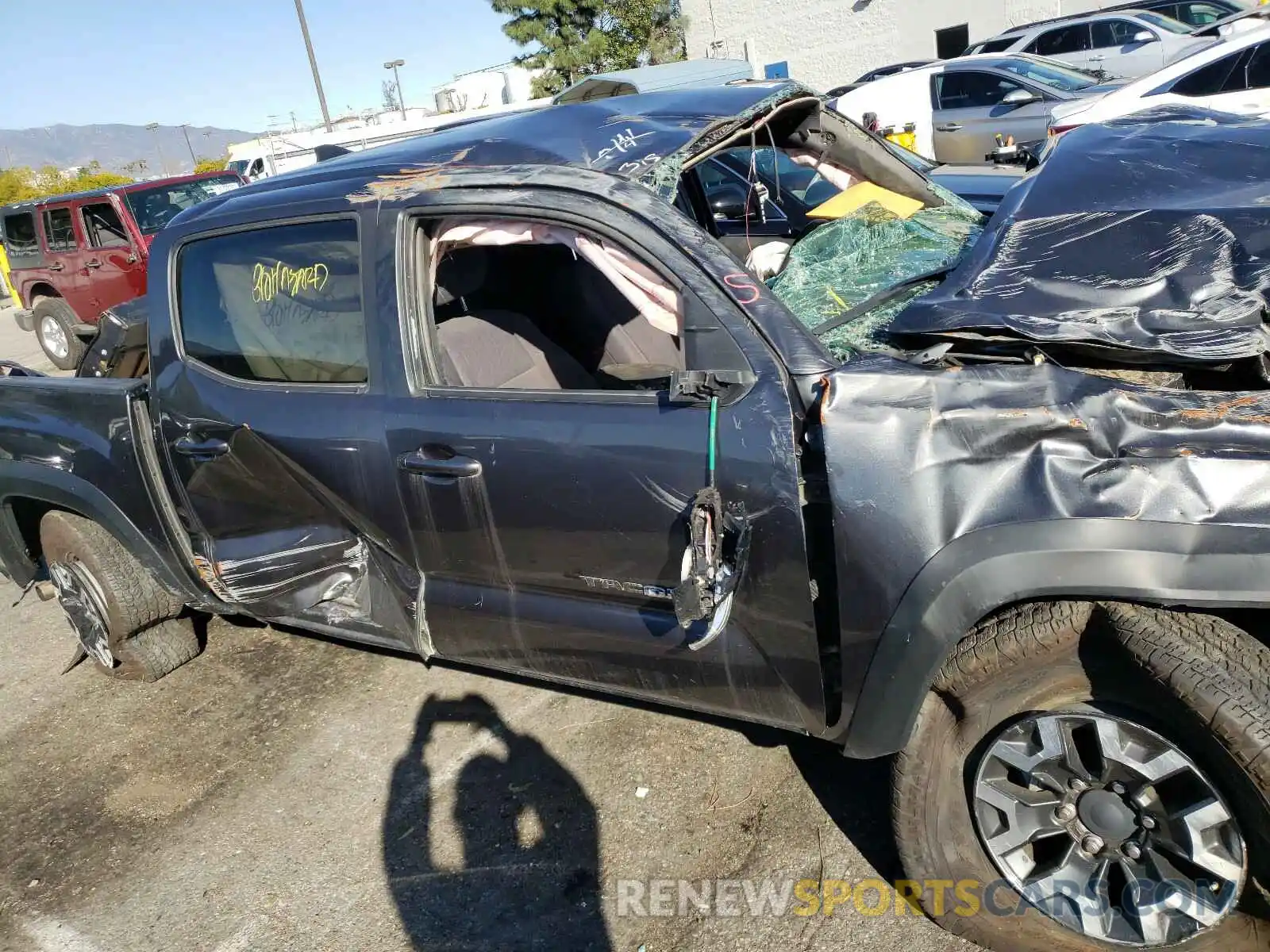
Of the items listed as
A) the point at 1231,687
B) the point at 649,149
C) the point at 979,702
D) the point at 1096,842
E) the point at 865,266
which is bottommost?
the point at 1096,842

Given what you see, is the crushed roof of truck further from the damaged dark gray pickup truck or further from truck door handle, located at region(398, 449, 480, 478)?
truck door handle, located at region(398, 449, 480, 478)

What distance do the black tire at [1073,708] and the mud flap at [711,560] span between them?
51 centimetres

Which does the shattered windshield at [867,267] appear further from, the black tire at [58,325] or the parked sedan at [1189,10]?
the parked sedan at [1189,10]

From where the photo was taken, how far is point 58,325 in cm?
1148

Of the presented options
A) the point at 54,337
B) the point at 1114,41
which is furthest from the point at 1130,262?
the point at 1114,41

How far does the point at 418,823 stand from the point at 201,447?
4.50 ft

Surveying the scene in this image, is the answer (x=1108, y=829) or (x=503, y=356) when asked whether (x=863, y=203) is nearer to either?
(x=503, y=356)

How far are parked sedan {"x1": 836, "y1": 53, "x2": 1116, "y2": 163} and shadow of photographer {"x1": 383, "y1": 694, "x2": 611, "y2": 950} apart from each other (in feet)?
→ 31.7

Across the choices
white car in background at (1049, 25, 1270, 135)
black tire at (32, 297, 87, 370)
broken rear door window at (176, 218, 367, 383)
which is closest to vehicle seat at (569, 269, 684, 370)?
broken rear door window at (176, 218, 367, 383)

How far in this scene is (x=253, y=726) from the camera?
354 centimetres

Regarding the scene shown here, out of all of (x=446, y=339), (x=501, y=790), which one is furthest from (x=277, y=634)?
(x=446, y=339)

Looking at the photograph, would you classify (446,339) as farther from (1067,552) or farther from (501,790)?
(1067,552)

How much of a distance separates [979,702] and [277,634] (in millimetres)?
3208

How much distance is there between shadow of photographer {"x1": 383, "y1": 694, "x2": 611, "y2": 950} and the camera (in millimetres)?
2475
